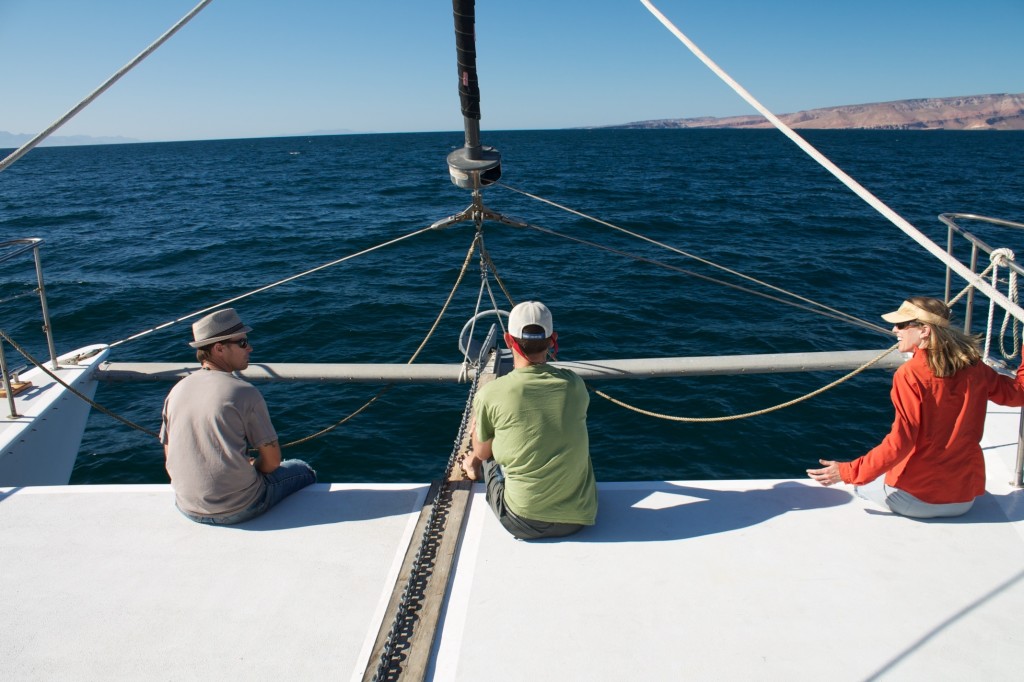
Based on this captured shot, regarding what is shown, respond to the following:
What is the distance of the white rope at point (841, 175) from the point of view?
121 inches

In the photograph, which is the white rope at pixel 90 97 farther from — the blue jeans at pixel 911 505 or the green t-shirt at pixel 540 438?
the blue jeans at pixel 911 505

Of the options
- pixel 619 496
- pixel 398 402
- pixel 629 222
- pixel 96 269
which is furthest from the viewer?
pixel 629 222

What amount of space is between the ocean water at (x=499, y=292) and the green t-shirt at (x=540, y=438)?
4.90m

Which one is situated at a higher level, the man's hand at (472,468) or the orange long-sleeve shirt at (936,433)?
the orange long-sleeve shirt at (936,433)

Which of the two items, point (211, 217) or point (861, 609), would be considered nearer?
point (861, 609)

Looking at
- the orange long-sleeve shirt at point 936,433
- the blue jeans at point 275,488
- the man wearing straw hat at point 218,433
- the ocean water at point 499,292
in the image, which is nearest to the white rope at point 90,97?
the man wearing straw hat at point 218,433

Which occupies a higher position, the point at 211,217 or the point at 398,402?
the point at 211,217

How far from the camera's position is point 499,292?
16.7 meters

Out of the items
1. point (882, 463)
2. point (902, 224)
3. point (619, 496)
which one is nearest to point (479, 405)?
point (619, 496)

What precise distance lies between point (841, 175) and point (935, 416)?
1495mm

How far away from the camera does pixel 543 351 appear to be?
320 centimetres

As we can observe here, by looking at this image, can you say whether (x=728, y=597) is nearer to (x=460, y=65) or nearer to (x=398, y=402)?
(x=460, y=65)

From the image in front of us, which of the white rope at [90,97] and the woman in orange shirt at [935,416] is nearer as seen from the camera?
the woman in orange shirt at [935,416]

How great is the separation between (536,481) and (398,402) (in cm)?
699
